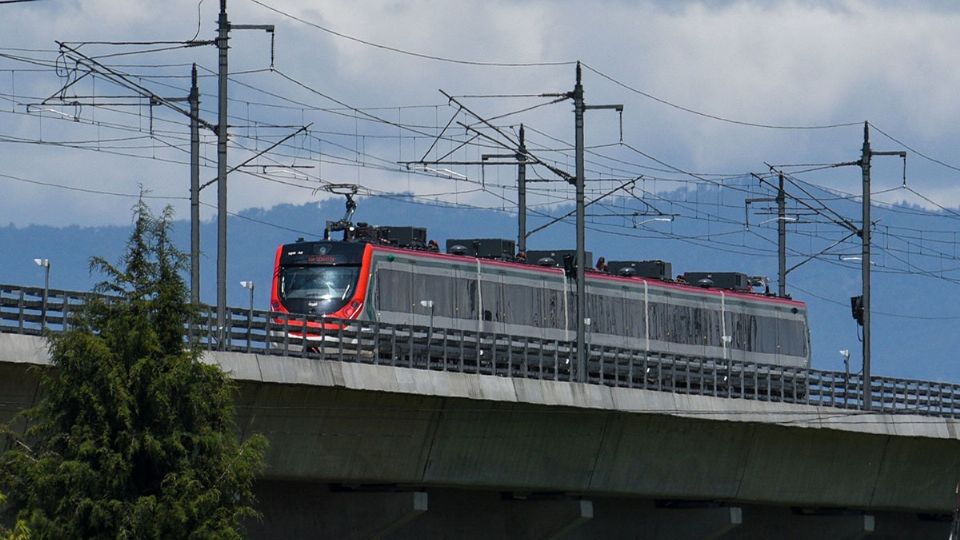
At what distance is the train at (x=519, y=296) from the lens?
5128 centimetres

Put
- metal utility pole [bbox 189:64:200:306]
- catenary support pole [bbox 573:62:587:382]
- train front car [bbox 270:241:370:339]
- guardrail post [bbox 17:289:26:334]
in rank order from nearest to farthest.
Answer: guardrail post [bbox 17:289:26:334] < metal utility pole [bbox 189:64:200:306] < catenary support pole [bbox 573:62:587:382] < train front car [bbox 270:241:370:339]

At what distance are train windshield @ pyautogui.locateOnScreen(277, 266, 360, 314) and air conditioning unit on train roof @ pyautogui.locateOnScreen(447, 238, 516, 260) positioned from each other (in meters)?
4.31

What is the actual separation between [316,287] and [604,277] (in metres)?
9.91

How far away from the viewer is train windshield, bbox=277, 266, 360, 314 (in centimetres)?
5097

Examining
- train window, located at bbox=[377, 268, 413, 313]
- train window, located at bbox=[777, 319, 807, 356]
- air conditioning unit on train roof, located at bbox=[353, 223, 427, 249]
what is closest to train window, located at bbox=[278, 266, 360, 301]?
train window, located at bbox=[377, 268, 413, 313]

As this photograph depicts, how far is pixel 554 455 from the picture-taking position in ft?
151

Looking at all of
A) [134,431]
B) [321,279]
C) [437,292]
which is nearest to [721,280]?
[437,292]

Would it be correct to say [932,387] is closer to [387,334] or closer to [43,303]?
[387,334]

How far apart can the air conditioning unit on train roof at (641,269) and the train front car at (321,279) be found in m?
10.8

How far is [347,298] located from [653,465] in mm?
8029

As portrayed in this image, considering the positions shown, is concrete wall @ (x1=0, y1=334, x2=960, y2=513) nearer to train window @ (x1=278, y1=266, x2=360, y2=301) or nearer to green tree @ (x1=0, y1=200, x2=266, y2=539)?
green tree @ (x1=0, y1=200, x2=266, y2=539)

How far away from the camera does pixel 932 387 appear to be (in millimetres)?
58188

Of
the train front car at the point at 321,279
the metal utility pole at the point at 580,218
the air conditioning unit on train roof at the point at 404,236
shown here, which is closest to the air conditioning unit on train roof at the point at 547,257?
the air conditioning unit on train roof at the point at 404,236

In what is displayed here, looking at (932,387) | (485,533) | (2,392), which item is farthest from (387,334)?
(932,387)
